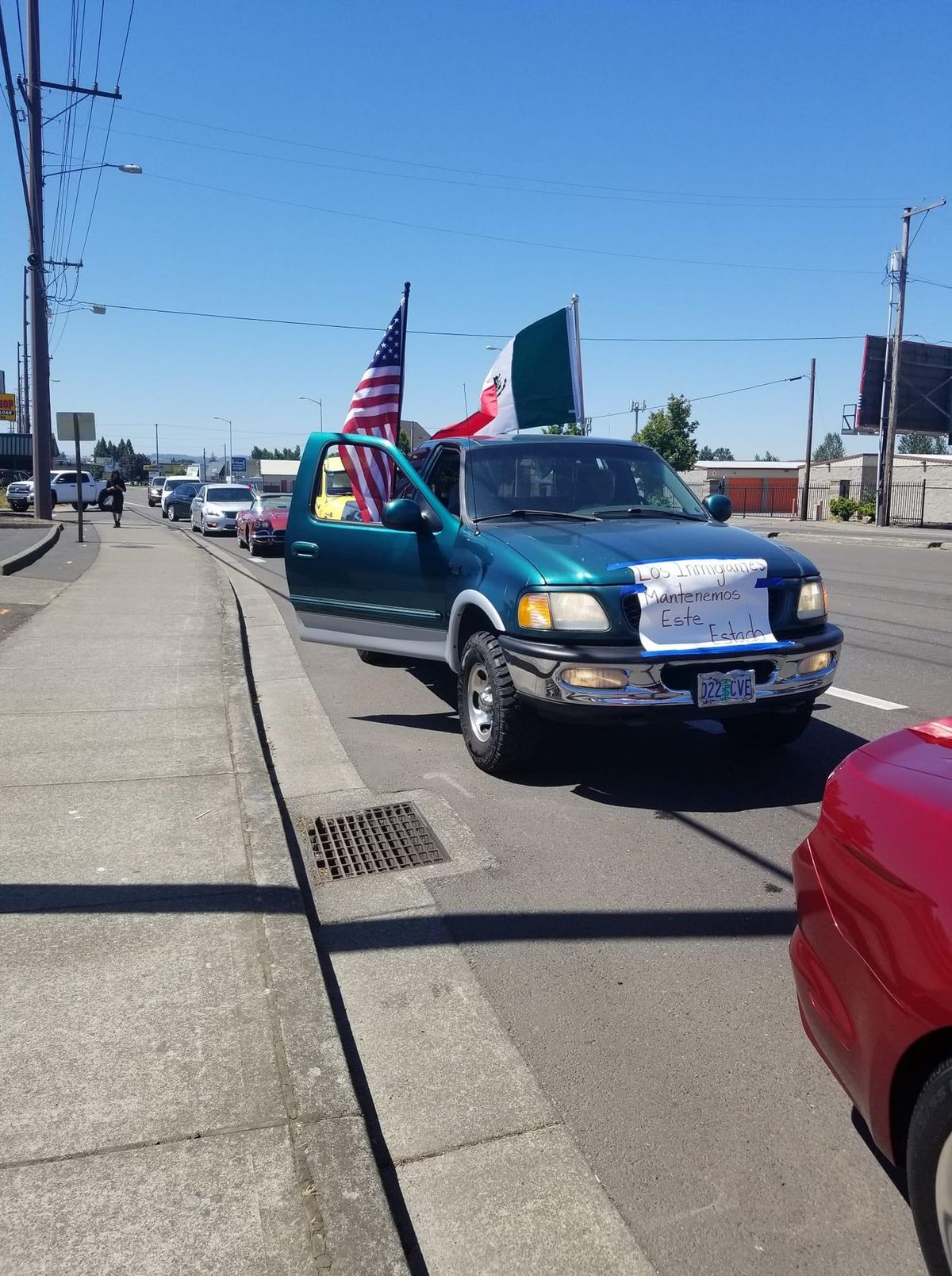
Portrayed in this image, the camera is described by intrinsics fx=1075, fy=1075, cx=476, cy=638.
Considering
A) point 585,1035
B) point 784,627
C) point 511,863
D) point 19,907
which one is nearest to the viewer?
point 585,1035

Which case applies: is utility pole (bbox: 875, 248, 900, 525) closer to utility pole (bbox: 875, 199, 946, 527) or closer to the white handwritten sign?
utility pole (bbox: 875, 199, 946, 527)

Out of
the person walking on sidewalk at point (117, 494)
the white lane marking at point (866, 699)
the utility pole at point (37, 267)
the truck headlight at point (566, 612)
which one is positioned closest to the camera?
the truck headlight at point (566, 612)

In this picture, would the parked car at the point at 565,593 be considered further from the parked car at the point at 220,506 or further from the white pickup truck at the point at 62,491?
the white pickup truck at the point at 62,491

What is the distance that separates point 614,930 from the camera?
4031 mm

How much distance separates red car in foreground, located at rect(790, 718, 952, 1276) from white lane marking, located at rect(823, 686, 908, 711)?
511 cm

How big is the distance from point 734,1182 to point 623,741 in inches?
164

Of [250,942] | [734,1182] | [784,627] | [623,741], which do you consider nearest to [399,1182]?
[734,1182]

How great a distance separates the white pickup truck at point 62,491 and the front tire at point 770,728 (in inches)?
1435

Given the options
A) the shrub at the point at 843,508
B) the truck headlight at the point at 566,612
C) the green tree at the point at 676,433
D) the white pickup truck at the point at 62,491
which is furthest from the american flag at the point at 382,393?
the green tree at the point at 676,433

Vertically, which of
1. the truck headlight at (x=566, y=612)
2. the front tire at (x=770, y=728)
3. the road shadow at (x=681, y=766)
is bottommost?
the road shadow at (x=681, y=766)

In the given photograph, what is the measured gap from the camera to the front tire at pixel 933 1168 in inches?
77.5

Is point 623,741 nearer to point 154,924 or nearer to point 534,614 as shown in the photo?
point 534,614

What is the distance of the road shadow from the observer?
559 centimetres

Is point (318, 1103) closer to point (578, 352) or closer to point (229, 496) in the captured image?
point (578, 352)
